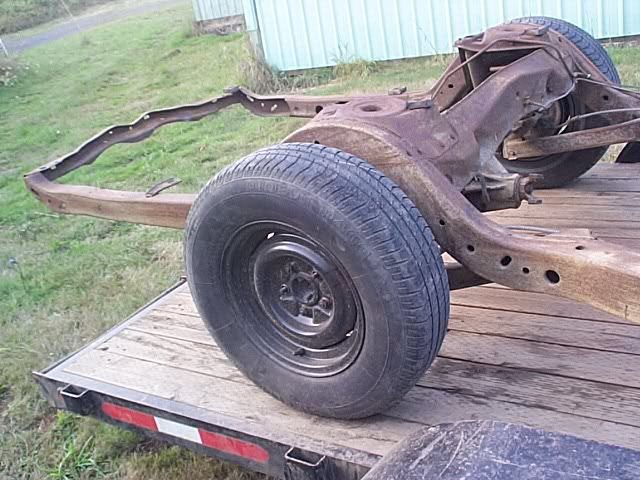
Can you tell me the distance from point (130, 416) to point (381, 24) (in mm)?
6600

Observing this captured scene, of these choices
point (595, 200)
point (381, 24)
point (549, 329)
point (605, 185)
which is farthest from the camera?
point (381, 24)

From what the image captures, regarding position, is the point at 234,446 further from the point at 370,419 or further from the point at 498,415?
the point at 498,415

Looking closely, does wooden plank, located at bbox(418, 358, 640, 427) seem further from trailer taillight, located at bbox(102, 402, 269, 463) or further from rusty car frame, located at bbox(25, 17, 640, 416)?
trailer taillight, located at bbox(102, 402, 269, 463)

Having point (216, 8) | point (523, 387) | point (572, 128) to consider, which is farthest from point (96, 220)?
point (216, 8)

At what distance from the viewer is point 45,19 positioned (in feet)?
54.4

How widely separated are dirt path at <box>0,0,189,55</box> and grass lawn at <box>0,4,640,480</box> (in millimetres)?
1620

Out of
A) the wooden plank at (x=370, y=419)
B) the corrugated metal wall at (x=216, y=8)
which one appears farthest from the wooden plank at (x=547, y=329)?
the corrugated metal wall at (x=216, y=8)

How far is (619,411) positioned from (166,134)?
Answer: 625cm

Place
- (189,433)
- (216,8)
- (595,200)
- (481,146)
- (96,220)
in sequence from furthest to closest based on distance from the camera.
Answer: (216,8) < (96,220) < (595,200) < (481,146) < (189,433)

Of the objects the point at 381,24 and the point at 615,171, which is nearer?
the point at 615,171

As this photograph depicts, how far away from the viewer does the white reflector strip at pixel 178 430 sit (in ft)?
7.59

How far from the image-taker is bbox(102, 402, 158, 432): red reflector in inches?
95.6

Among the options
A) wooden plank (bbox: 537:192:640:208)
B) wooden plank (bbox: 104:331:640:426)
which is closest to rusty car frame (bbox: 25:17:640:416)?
wooden plank (bbox: 537:192:640:208)

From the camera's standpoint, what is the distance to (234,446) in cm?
222
